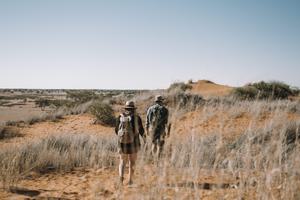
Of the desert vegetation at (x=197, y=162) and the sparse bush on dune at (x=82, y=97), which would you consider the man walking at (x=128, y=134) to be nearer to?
the desert vegetation at (x=197, y=162)

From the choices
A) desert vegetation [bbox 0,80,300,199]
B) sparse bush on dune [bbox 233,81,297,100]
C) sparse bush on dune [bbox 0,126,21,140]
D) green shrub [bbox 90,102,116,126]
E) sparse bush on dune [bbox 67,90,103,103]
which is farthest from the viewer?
sparse bush on dune [bbox 67,90,103,103]

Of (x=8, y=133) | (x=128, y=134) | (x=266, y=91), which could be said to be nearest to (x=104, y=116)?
(x=8, y=133)

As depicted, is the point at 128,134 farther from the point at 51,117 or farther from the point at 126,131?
the point at 51,117

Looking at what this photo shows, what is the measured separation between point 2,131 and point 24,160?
24.9 ft

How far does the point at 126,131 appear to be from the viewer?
18.0 feet

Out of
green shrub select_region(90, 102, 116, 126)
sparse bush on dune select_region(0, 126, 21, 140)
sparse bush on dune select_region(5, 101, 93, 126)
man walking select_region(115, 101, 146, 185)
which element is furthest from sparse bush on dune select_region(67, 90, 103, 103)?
man walking select_region(115, 101, 146, 185)

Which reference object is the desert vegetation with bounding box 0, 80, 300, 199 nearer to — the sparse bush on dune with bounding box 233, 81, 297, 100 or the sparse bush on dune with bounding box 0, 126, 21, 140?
the sparse bush on dune with bounding box 0, 126, 21, 140

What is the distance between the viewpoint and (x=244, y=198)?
4133 mm

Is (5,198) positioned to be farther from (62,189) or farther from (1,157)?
(1,157)

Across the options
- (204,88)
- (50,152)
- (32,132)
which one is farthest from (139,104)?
(204,88)

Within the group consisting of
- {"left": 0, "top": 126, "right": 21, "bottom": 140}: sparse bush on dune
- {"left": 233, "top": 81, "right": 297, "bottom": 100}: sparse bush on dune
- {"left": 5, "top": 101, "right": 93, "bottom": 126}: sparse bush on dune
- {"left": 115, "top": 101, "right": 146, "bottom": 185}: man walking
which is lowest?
{"left": 0, "top": 126, "right": 21, "bottom": 140}: sparse bush on dune

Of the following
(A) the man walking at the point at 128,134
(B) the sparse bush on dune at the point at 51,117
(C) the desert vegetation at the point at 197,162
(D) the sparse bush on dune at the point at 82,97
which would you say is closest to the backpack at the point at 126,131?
(A) the man walking at the point at 128,134

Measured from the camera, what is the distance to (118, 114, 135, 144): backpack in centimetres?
551

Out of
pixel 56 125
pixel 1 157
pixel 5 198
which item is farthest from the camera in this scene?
pixel 56 125
